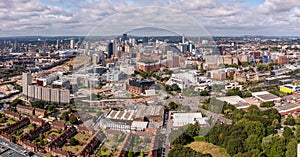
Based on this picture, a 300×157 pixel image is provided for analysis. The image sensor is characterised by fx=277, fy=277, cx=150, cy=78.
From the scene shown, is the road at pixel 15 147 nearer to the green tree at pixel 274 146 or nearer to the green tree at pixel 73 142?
the green tree at pixel 73 142

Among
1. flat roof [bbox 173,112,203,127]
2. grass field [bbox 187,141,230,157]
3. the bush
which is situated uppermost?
flat roof [bbox 173,112,203,127]

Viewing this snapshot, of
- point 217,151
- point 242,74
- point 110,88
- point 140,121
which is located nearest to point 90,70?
point 110,88

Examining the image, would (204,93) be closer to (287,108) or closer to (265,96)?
(287,108)

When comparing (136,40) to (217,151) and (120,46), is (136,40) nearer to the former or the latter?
(120,46)


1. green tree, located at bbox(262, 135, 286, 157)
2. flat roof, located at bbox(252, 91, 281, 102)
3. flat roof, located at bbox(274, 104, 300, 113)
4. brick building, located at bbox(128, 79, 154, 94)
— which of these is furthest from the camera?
flat roof, located at bbox(252, 91, 281, 102)

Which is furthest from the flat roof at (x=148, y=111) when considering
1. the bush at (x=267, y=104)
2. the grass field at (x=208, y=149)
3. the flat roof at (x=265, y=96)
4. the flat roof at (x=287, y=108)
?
the flat roof at (x=265, y=96)

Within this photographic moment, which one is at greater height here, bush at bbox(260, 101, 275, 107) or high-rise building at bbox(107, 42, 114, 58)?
high-rise building at bbox(107, 42, 114, 58)

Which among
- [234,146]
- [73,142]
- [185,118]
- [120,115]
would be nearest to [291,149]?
[234,146]

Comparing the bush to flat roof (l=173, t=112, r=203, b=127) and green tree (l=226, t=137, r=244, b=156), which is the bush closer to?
green tree (l=226, t=137, r=244, b=156)

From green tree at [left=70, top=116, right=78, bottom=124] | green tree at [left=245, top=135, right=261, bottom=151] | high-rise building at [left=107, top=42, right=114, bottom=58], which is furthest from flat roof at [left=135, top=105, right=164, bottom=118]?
green tree at [left=70, top=116, right=78, bottom=124]
